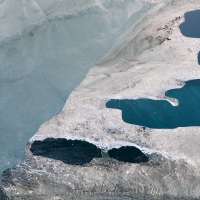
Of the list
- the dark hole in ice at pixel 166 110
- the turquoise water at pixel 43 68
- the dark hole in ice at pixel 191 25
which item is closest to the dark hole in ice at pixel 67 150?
the turquoise water at pixel 43 68

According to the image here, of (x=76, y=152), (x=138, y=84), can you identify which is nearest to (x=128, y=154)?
(x=76, y=152)

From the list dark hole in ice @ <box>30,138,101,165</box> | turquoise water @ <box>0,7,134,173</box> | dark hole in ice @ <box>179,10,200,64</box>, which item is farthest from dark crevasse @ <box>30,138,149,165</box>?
dark hole in ice @ <box>179,10,200,64</box>

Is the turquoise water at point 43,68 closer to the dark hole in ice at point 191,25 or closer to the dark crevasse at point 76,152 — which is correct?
the dark crevasse at point 76,152

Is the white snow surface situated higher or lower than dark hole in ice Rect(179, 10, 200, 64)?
lower

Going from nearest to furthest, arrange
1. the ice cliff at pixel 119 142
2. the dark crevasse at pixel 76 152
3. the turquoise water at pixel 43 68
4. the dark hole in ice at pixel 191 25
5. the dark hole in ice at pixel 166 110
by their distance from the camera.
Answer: the ice cliff at pixel 119 142
the dark crevasse at pixel 76 152
the dark hole in ice at pixel 166 110
the turquoise water at pixel 43 68
the dark hole in ice at pixel 191 25

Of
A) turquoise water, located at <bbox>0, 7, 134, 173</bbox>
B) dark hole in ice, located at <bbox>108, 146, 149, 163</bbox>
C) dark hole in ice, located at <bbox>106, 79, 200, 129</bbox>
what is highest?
turquoise water, located at <bbox>0, 7, 134, 173</bbox>

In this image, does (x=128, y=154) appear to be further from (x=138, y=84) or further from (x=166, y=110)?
(x=138, y=84)

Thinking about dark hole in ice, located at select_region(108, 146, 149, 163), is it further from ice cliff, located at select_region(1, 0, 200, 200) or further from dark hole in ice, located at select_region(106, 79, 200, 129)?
dark hole in ice, located at select_region(106, 79, 200, 129)

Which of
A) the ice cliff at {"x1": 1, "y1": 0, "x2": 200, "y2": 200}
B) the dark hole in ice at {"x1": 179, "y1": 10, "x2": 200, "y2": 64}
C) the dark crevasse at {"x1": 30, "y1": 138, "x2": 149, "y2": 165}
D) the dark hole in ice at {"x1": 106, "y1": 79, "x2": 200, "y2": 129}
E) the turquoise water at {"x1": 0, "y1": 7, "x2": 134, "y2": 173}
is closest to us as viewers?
the ice cliff at {"x1": 1, "y1": 0, "x2": 200, "y2": 200}
